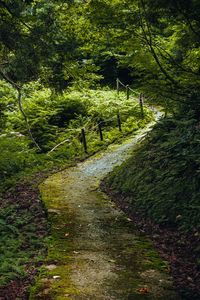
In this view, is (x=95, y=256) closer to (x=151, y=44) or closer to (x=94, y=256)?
(x=94, y=256)

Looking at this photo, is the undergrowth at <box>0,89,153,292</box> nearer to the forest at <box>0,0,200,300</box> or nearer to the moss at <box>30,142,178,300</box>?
the forest at <box>0,0,200,300</box>

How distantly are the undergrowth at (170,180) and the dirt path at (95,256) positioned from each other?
0.59 metres

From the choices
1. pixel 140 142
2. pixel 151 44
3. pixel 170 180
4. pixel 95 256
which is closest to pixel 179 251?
pixel 95 256

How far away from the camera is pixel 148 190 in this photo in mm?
9344

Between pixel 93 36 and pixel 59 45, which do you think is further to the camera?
pixel 93 36

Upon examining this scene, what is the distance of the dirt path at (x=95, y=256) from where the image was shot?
215 inches

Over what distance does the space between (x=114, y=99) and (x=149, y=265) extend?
1562 cm

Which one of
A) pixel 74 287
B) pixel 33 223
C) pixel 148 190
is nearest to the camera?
pixel 74 287

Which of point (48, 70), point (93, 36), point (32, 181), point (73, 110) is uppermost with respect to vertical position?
point (93, 36)

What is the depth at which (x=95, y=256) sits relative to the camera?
6.65 metres

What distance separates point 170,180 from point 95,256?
9.42 ft

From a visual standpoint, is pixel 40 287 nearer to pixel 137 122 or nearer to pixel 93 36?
pixel 93 36

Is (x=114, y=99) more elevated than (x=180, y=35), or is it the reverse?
(x=180, y=35)

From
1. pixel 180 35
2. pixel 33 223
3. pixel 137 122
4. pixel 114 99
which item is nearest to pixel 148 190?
pixel 33 223
